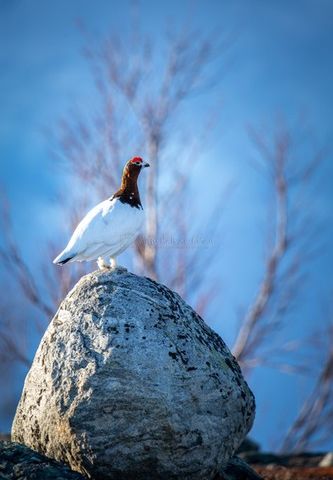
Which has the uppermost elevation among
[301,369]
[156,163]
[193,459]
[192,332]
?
[156,163]

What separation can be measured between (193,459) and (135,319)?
1.13 meters

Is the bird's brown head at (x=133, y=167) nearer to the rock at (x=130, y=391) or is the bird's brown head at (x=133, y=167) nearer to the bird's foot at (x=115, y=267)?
the bird's foot at (x=115, y=267)

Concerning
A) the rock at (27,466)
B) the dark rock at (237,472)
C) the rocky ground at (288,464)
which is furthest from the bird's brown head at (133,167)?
the rocky ground at (288,464)

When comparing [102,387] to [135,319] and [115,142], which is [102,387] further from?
[115,142]

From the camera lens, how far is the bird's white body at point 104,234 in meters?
5.12

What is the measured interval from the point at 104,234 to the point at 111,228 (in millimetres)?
82

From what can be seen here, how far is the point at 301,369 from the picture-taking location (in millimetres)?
11523

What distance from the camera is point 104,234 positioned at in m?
5.13

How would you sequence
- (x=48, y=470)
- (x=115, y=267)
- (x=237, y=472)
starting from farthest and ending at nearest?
(x=237, y=472) → (x=115, y=267) → (x=48, y=470)

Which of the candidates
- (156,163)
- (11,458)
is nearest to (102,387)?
(11,458)

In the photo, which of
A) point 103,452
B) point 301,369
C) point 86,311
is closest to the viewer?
point 103,452

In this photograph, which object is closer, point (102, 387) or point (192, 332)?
point (102, 387)

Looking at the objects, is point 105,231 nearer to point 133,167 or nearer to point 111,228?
point 111,228

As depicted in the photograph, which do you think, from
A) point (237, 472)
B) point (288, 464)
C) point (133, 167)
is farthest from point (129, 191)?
point (288, 464)
